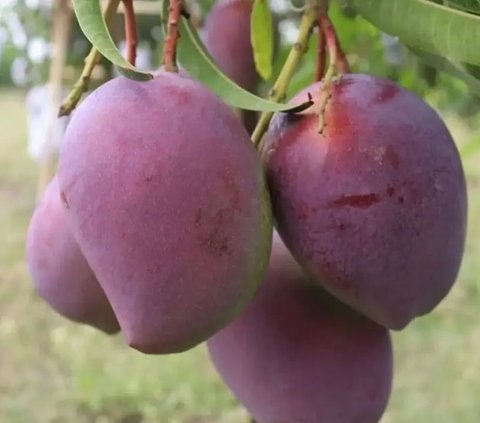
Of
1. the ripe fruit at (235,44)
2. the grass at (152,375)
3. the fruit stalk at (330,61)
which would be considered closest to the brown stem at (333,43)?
the fruit stalk at (330,61)

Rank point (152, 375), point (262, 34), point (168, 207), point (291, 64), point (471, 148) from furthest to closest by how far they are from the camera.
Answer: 1. point (152, 375)
2. point (471, 148)
3. point (262, 34)
4. point (291, 64)
5. point (168, 207)

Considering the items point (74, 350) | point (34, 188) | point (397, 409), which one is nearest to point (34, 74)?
point (74, 350)

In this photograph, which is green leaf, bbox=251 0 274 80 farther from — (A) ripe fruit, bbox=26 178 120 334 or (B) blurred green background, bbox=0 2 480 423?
(B) blurred green background, bbox=0 2 480 423

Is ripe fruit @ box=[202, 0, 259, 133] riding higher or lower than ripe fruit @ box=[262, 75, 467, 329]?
lower

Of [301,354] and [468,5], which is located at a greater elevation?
[468,5]

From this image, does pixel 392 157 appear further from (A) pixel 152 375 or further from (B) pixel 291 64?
(A) pixel 152 375

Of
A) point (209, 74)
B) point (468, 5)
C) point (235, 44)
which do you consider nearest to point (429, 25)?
point (468, 5)

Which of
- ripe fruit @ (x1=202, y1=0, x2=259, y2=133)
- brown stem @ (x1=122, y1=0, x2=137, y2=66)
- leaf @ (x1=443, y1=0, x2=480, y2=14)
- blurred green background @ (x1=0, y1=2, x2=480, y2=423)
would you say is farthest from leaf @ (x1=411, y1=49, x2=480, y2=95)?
blurred green background @ (x1=0, y1=2, x2=480, y2=423)
